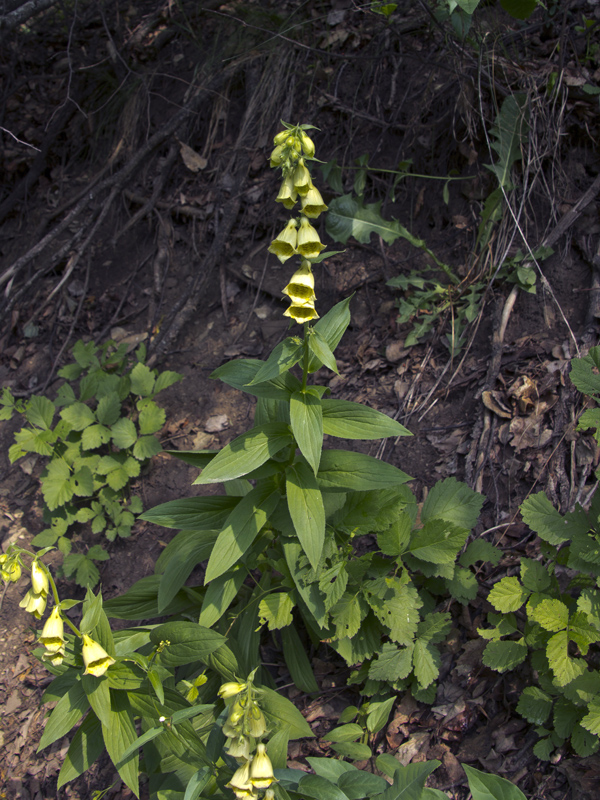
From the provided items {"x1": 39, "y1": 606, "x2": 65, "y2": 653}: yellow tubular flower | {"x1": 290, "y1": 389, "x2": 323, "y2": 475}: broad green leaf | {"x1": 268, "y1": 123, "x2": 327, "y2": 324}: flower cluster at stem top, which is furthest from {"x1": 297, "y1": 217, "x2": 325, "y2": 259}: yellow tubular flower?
{"x1": 39, "y1": 606, "x2": 65, "y2": 653}: yellow tubular flower

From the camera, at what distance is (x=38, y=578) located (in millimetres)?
1843

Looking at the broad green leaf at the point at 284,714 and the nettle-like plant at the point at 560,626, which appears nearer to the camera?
the nettle-like plant at the point at 560,626

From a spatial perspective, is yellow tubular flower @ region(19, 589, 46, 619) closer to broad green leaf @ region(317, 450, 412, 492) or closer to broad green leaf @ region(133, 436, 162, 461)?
broad green leaf @ region(317, 450, 412, 492)

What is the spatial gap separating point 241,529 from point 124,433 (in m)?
1.60

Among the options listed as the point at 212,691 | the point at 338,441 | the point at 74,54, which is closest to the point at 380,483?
the point at 338,441

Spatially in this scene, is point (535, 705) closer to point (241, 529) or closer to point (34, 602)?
point (241, 529)

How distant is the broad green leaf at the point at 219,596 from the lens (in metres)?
2.23

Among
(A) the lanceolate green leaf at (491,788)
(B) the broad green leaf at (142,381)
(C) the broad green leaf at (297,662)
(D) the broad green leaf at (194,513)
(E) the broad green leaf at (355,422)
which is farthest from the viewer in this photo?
(B) the broad green leaf at (142,381)

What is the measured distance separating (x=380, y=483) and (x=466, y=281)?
6.16 ft

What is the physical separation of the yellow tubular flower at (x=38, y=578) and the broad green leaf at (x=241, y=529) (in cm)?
61

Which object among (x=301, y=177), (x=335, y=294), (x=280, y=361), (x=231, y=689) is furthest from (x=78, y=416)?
(x=301, y=177)

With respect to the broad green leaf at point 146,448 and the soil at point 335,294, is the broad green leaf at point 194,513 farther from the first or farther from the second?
the broad green leaf at point 146,448

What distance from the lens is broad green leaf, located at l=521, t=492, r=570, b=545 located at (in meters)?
1.99

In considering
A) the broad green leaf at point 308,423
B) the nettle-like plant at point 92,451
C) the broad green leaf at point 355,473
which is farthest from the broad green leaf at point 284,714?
the nettle-like plant at point 92,451
